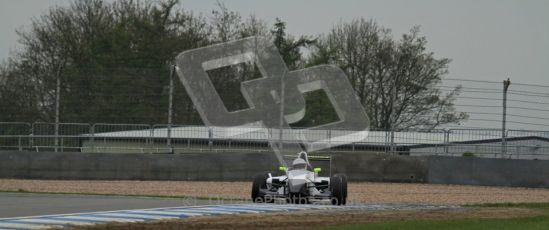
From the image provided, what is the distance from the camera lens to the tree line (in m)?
29.6

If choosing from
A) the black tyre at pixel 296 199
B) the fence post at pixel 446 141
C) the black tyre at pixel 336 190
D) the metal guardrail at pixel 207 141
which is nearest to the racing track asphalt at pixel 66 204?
the black tyre at pixel 296 199

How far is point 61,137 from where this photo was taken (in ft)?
97.6

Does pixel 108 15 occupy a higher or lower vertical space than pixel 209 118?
higher

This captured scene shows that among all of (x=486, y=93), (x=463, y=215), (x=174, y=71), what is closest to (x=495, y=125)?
(x=486, y=93)

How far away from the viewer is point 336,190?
18.7 metres

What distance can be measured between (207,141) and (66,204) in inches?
497

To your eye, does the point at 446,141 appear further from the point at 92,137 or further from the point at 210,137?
the point at 92,137

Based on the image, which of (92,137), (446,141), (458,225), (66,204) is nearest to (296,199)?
(66,204)

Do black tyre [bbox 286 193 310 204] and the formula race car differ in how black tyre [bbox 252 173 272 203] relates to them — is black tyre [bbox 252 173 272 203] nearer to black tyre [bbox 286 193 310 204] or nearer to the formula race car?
the formula race car

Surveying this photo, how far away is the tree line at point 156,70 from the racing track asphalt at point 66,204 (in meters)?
9.03

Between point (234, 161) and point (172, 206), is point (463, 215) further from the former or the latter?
point (234, 161)

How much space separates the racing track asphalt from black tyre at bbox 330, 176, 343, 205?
245 centimetres

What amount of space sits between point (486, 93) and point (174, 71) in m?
8.63

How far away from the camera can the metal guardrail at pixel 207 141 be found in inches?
1150
